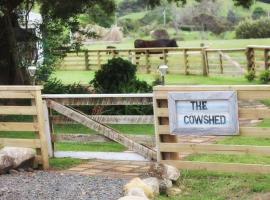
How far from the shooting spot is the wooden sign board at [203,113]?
7285 millimetres

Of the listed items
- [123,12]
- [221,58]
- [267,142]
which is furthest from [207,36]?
[267,142]

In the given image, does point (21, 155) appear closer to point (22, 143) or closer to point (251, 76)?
point (22, 143)

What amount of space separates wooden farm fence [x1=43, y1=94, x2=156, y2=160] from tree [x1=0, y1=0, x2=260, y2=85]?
6370 mm

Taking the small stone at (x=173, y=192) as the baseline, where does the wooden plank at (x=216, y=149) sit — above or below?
above

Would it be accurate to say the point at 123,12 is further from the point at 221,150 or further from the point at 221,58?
the point at 221,150

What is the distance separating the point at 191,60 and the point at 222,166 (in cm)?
2140

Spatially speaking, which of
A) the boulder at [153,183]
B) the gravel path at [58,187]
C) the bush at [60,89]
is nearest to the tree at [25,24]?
the bush at [60,89]

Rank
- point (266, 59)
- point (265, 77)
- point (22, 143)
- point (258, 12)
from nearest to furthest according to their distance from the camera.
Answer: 1. point (22, 143)
2. point (265, 77)
3. point (266, 59)
4. point (258, 12)

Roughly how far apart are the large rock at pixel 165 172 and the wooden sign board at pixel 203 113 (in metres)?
0.60

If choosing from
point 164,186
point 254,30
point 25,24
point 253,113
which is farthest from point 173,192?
point 254,30

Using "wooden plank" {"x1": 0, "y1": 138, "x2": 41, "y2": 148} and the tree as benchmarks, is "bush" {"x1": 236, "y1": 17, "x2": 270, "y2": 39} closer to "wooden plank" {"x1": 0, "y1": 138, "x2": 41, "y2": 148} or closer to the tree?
the tree

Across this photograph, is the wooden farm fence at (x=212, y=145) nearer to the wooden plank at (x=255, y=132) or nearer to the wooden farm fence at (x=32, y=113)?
the wooden plank at (x=255, y=132)

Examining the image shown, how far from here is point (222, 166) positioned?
7512mm

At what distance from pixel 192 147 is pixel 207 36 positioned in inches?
2460
